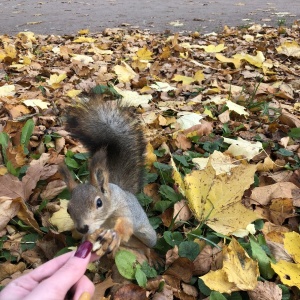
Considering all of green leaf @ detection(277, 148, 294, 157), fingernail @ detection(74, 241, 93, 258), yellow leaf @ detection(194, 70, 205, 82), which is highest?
fingernail @ detection(74, 241, 93, 258)

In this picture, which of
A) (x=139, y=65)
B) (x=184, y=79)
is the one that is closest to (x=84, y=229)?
(x=184, y=79)

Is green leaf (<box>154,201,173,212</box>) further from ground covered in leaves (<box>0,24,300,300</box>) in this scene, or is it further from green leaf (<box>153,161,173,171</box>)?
green leaf (<box>153,161,173,171</box>)

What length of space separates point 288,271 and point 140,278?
429 mm

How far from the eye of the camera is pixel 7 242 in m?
1.44

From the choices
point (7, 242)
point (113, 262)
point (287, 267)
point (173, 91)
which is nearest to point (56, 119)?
point (173, 91)

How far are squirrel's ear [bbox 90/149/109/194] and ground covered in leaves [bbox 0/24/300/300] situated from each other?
0.22 m

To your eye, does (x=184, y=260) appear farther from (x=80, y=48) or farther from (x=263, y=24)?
(x=263, y=24)

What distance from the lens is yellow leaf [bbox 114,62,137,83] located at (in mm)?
2840

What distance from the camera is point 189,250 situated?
135cm

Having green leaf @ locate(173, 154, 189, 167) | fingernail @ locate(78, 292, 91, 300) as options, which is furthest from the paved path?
fingernail @ locate(78, 292, 91, 300)

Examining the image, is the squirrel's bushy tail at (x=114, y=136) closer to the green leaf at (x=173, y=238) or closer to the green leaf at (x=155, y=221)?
the green leaf at (x=155, y=221)

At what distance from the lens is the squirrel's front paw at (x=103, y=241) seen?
3.77ft

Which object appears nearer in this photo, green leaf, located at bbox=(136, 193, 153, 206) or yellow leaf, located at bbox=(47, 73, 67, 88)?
green leaf, located at bbox=(136, 193, 153, 206)

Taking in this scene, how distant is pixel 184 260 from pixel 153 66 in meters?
2.17
